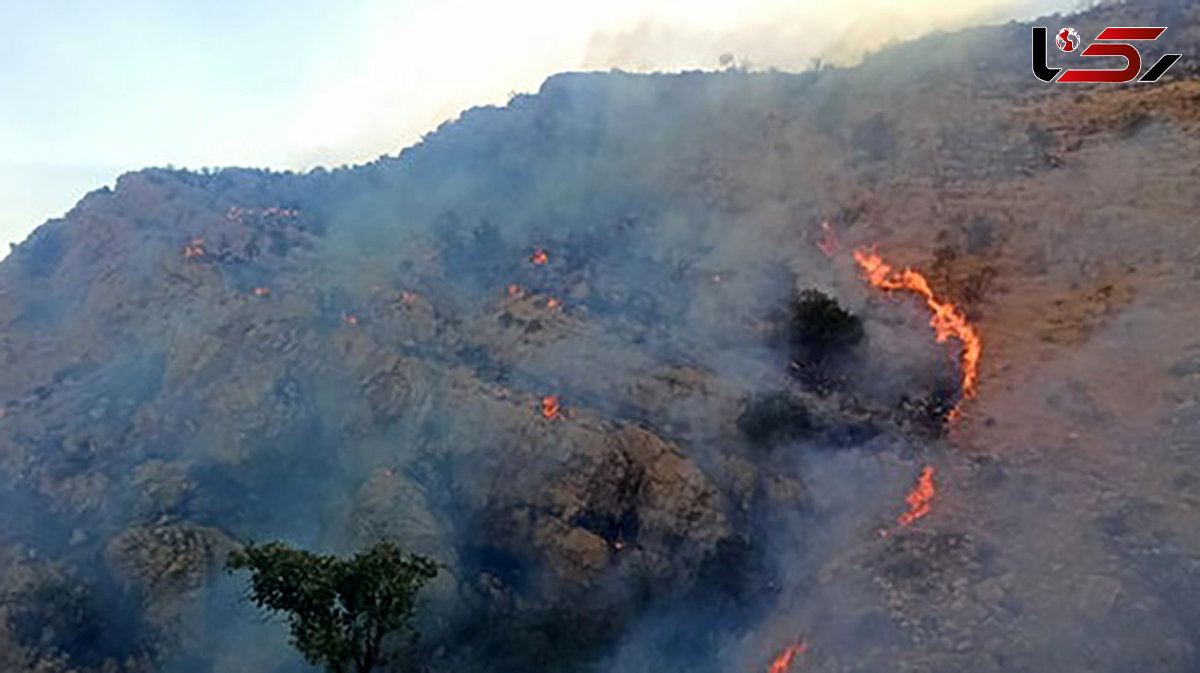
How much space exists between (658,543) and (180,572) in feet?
49.1

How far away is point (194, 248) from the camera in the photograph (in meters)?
47.8

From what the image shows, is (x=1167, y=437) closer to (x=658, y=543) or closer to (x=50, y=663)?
(x=658, y=543)

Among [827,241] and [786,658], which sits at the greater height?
[827,241]

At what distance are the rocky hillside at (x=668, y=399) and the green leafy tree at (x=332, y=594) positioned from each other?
6466 mm

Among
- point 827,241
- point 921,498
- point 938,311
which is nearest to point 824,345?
point 938,311

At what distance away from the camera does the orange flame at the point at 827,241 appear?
47175 mm

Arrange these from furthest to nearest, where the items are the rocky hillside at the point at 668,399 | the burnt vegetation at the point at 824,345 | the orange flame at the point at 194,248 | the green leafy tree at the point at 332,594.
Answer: the orange flame at the point at 194,248
the burnt vegetation at the point at 824,345
the rocky hillside at the point at 668,399
the green leafy tree at the point at 332,594

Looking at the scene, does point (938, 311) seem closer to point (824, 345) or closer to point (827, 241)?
point (824, 345)

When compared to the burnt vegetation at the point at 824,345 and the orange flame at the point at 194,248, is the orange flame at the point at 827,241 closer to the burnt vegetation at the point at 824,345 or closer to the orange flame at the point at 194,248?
the burnt vegetation at the point at 824,345

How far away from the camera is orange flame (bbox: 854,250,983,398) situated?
38688mm

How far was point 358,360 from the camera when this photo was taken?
40031mm

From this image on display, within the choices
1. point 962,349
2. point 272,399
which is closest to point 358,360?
point 272,399

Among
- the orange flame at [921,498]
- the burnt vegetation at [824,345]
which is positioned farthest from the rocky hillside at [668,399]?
the orange flame at [921,498]

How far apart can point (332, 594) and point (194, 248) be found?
28282 millimetres
